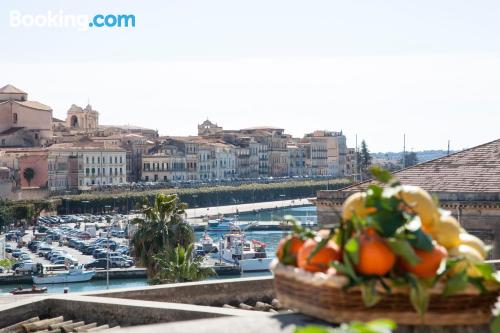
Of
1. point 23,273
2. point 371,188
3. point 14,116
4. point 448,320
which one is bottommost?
point 23,273

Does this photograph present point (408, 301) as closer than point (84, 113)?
Yes

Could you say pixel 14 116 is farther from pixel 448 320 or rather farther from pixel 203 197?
pixel 448 320

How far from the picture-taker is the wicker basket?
478 centimetres

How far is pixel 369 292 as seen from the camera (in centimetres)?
467

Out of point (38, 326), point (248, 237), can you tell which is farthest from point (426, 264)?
point (248, 237)

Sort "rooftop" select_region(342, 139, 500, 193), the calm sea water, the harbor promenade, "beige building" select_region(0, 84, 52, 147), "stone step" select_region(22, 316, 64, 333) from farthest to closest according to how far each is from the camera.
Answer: "beige building" select_region(0, 84, 52, 147) → the harbor promenade → the calm sea water → "rooftop" select_region(342, 139, 500, 193) → "stone step" select_region(22, 316, 64, 333)

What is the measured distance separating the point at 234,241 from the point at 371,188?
89.9 meters

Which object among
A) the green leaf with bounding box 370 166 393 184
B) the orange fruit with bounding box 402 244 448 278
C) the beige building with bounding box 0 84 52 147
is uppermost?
the beige building with bounding box 0 84 52 147

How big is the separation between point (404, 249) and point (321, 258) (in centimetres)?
41

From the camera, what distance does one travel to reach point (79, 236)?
110m

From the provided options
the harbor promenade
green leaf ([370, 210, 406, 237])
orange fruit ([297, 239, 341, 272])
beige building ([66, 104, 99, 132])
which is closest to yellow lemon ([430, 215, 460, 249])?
green leaf ([370, 210, 406, 237])

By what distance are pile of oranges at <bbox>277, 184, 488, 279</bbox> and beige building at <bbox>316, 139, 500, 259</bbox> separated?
14.2 m

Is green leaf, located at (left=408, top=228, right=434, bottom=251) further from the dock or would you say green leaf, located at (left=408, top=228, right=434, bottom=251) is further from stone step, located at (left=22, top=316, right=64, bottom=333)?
the dock

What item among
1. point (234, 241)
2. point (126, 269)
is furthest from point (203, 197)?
point (126, 269)
